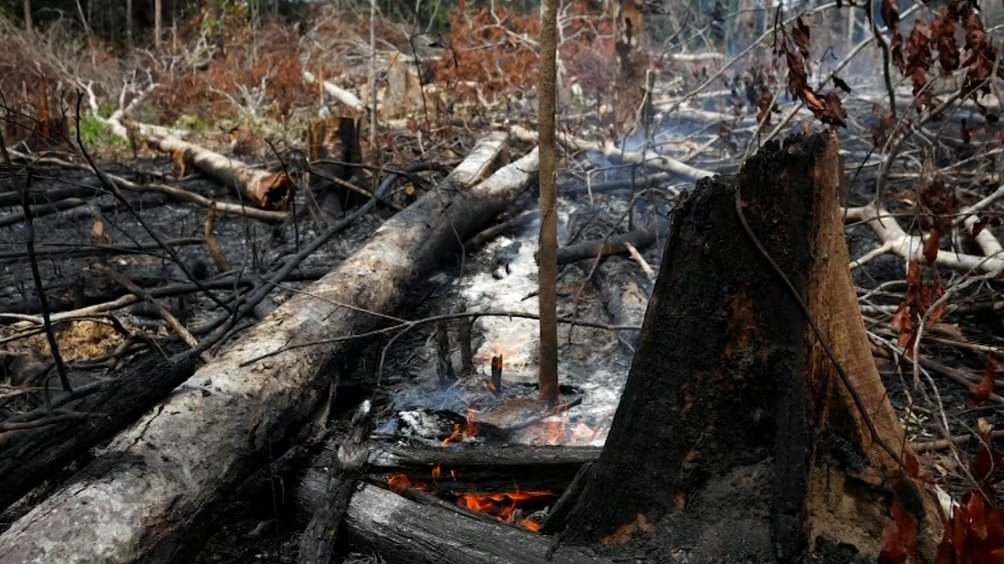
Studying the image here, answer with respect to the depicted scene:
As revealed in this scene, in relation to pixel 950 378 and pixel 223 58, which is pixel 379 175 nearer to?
pixel 950 378

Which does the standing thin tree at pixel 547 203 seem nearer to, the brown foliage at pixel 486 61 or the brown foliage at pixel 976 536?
the brown foliage at pixel 976 536

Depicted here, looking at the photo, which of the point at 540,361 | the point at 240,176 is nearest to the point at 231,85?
the point at 240,176

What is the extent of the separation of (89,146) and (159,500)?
8124 mm

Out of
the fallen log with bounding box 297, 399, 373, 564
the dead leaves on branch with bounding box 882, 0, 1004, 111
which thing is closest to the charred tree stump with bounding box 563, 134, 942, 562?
the fallen log with bounding box 297, 399, 373, 564

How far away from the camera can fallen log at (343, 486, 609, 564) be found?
6.66ft

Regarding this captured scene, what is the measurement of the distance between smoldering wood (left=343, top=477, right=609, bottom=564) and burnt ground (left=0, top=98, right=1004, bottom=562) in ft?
0.54

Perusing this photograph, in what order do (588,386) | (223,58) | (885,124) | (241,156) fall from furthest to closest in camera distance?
(223,58)
(241,156)
(885,124)
(588,386)

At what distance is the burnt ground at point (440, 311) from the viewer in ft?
9.00

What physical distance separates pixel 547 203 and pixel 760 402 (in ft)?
4.64

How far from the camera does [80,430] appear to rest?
97.3 inches

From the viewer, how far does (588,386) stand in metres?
3.62

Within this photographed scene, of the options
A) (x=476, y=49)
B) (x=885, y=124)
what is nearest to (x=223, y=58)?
(x=476, y=49)

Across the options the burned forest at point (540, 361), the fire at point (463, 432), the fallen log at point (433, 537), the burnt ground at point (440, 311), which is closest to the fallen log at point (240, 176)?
the burned forest at point (540, 361)

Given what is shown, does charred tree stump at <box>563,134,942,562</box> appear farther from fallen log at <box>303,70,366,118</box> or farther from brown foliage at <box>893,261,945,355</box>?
fallen log at <box>303,70,366,118</box>
